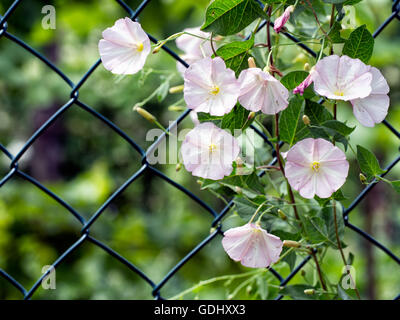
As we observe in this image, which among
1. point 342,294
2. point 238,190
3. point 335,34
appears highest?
point 335,34

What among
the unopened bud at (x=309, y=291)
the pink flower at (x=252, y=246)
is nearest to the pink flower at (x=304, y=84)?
the pink flower at (x=252, y=246)

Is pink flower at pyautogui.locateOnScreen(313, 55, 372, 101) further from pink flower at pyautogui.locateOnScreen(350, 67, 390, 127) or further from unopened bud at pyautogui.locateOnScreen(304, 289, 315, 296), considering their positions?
unopened bud at pyautogui.locateOnScreen(304, 289, 315, 296)

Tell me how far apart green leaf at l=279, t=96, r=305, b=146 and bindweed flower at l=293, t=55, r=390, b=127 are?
0.14 ft

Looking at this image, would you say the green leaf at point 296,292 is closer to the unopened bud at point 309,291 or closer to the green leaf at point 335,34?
the unopened bud at point 309,291

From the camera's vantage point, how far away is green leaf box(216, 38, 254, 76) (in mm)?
463

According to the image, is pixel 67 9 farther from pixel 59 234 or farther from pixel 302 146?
pixel 302 146

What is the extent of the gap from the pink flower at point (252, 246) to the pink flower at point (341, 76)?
14cm

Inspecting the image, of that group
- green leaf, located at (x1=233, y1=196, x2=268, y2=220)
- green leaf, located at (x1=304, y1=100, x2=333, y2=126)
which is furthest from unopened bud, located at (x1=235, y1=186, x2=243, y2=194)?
green leaf, located at (x1=304, y1=100, x2=333, y2=126)

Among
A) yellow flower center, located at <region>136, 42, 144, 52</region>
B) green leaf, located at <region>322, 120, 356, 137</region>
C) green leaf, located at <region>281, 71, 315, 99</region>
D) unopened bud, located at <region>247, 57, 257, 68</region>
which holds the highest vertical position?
yellow flower center, located at <region>136, 42, 144, 52</region>

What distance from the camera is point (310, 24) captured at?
0.61 m

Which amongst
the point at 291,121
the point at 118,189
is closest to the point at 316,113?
the point at 291,121

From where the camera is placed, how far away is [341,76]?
44 centimetres

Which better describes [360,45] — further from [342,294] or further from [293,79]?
[342,294]

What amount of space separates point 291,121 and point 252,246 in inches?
5.3
